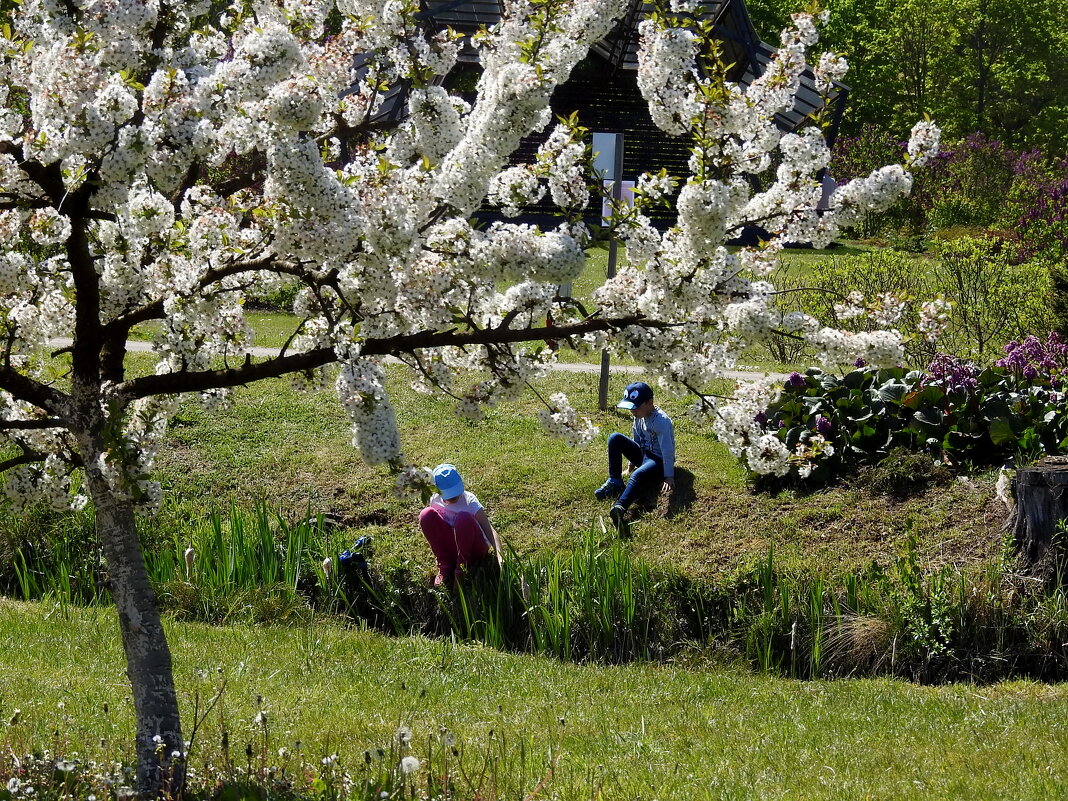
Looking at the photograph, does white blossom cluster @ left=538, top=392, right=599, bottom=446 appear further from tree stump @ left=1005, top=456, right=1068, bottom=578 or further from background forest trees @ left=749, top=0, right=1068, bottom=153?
background forest trees @ left=749, top=0, right=1068, bottom=153

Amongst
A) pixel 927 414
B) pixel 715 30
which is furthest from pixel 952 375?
pixel 715 30

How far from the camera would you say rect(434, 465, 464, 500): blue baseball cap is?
24.0 feet

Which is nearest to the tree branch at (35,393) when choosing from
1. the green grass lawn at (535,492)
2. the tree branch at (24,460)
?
the tree branch at (24,460)

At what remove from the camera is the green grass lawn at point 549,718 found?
4.69 metres

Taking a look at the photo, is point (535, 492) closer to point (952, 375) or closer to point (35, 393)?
point (952, 375)

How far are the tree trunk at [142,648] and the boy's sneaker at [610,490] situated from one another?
4916mm

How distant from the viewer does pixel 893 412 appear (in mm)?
8539

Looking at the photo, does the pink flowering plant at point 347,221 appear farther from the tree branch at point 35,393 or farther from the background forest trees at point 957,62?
the background forest trees at point 957,62

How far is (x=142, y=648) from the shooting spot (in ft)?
13.3

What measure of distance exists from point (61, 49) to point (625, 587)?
446cm

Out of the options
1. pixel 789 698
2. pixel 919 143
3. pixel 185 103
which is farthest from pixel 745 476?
pixel 185 103

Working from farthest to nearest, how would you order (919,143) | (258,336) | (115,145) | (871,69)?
(871,69) < (258,336) < (919,143) < (115,145)

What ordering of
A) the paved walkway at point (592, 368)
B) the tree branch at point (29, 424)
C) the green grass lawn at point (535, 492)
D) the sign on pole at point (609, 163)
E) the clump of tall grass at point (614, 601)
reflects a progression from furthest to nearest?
the paved walkway at point (592, 368) → the sign on pole at point (609, 163) → the green grass lawn at point (535, 492) → the clump of tall grass at point (614, 601) → the tree branch at point (29, 424)

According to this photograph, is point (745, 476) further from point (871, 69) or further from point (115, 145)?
point (871, 69)
